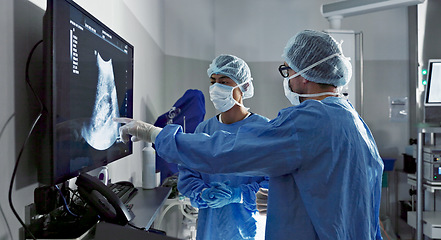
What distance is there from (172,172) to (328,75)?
81.4 inches

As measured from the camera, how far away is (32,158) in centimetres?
108

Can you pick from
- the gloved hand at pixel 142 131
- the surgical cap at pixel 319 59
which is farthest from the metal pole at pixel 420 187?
the gloved hand at pixel 142 131

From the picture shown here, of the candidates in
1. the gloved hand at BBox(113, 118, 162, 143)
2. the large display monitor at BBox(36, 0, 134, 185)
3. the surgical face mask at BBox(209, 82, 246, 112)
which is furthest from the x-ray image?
the surgical face mask at BBox(209, 82, 246, 112)

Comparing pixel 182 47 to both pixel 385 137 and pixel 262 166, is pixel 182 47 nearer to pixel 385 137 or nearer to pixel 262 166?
pixel 385 137

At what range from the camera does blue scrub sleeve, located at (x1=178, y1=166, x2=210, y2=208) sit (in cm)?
180

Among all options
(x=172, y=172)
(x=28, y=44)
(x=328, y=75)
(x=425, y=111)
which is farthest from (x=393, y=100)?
(x=28, y=44)

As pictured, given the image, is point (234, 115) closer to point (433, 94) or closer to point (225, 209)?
point (225, 209)

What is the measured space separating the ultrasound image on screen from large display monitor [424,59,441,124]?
319 cm

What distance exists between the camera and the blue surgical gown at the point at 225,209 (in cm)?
182

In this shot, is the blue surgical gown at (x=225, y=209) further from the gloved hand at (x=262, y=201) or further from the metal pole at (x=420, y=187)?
the metal pole at (x=420, y=187)

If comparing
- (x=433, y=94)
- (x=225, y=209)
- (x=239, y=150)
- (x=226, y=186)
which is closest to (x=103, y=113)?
(x=239, y=150)

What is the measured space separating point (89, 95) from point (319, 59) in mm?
852

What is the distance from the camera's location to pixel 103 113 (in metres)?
1.41

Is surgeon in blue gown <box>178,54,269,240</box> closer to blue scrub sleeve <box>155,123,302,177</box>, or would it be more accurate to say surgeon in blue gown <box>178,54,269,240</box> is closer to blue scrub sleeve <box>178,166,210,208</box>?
blue scrub sleeve <box>178,166,210,208</box>
